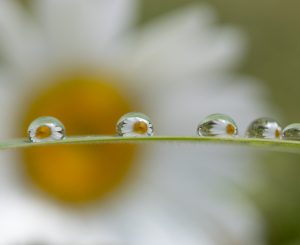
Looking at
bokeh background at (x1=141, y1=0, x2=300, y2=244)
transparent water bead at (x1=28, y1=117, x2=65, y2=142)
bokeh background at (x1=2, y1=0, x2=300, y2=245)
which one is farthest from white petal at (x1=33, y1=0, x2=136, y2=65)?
transparent water bead at (x1=28, y1=117, x2=65, y2=142)

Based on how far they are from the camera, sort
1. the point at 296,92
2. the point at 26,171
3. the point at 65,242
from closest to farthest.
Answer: the point at 65,242 < the point at 26,171 < the point at 296,92

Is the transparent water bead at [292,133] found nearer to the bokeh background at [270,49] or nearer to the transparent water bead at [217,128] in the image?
the transparent water bead at [217,128]

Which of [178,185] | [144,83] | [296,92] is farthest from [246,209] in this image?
[296,92]

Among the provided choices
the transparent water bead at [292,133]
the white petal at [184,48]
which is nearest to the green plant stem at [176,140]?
the transparent water bead at [292,133]

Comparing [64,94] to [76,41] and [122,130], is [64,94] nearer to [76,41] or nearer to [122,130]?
[76,41]

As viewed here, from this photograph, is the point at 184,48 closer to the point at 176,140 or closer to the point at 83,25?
the point at 83,25

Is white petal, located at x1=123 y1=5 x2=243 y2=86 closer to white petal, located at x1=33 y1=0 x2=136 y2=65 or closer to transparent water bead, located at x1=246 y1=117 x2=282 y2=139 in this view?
white petal, located at x1=33 y1=0 x2=136 y2=65
